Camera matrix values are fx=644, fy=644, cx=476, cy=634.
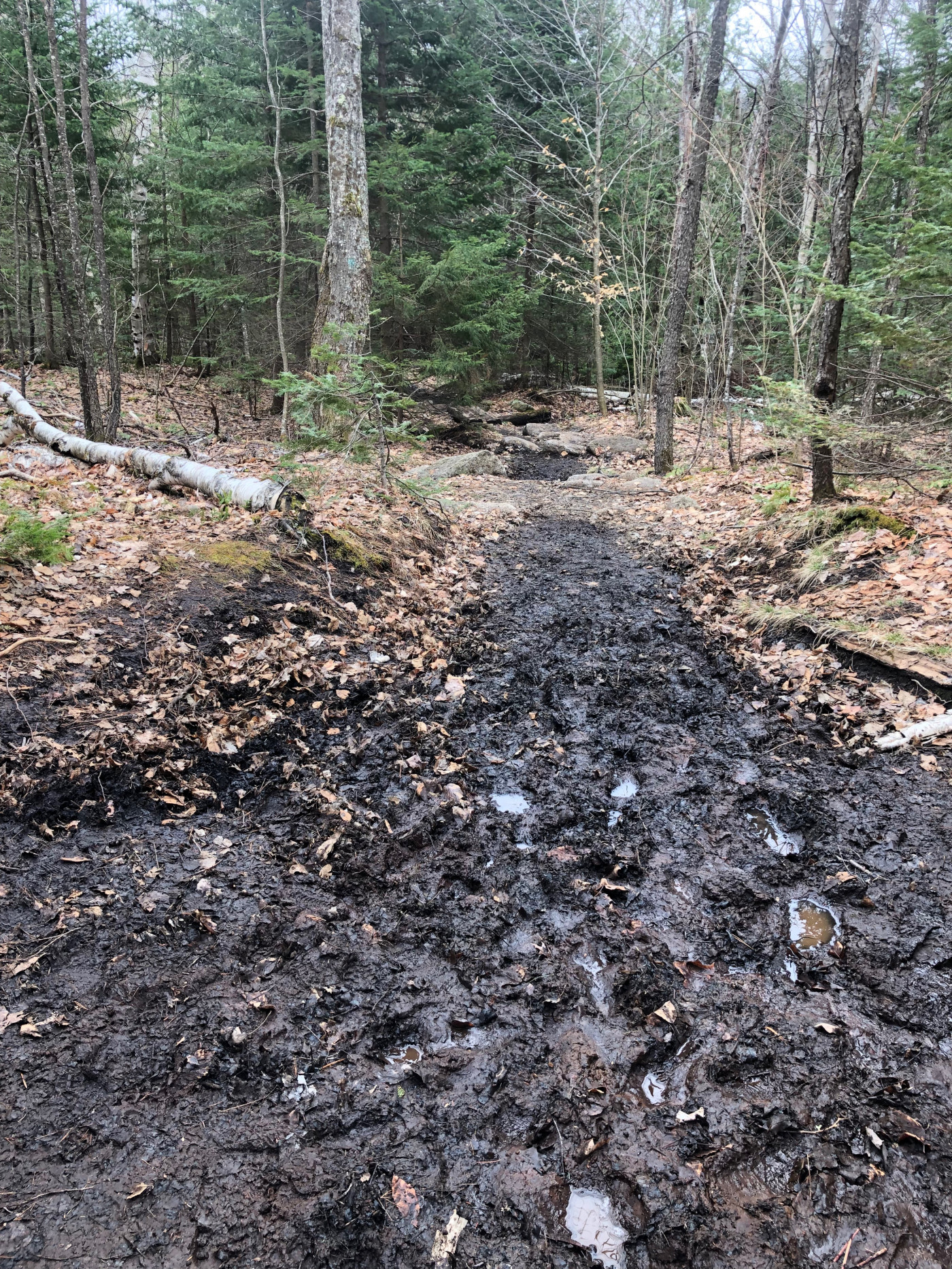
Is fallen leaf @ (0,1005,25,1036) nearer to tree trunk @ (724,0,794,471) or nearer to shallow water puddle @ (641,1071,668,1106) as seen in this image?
shallow water puddle @ (641,1071,668,1106)

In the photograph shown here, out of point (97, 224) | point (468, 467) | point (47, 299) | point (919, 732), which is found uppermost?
point (47, 299)

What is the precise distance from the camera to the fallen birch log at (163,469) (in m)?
6.20

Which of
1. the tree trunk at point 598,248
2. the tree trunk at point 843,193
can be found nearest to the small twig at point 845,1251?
the tree trunk at point 843,193

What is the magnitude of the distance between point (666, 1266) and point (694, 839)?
1886mm

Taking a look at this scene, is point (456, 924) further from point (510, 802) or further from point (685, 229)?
point (685, 229)

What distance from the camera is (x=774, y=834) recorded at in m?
3.44

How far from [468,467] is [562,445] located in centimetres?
413

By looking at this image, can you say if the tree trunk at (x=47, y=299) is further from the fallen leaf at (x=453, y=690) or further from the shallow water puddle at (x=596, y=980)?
the shallow water puddle at (x=596, y=980)

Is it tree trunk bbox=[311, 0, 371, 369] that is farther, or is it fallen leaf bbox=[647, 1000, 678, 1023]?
tree trunk bbox=[311, 0, 371, 369]

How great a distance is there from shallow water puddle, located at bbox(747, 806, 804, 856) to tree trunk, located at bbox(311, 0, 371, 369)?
838 cm

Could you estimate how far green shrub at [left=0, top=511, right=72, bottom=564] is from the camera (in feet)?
15.0

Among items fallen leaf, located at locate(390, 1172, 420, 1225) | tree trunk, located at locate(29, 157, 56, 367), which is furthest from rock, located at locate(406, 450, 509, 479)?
fallen leaf, located at locate(390, 1172, 420, 1225)

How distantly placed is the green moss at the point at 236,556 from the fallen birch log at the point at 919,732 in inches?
184

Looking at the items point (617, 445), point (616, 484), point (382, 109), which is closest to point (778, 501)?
point (616, 484)
